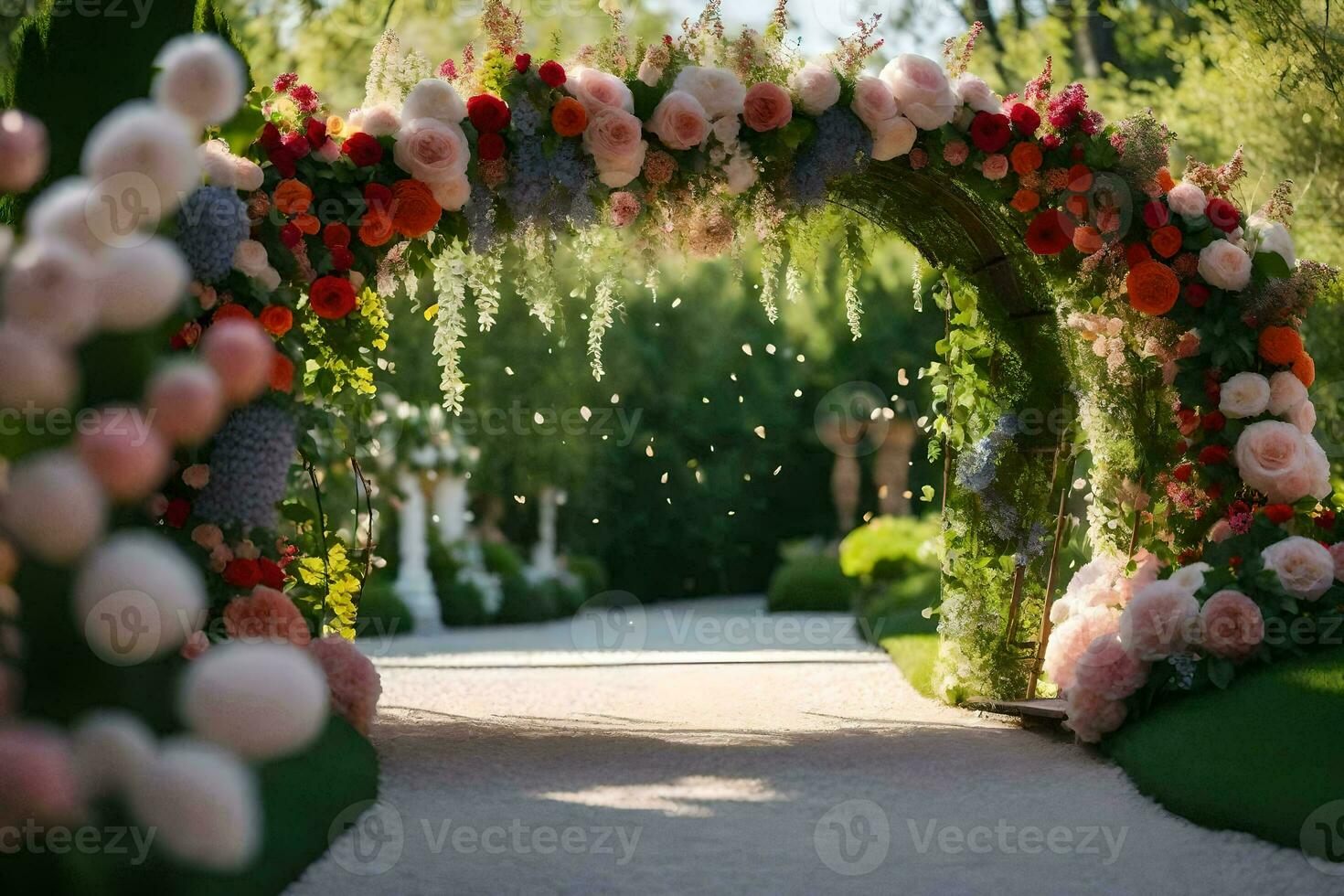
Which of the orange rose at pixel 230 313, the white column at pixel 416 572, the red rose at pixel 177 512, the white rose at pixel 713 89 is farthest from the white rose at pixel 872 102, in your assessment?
the white column at pixel 416 572

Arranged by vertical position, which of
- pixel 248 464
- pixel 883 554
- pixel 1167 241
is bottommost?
pixel 883 554

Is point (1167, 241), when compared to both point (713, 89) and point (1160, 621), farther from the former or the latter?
point (713, 89)

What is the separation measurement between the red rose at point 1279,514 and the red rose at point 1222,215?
125cm

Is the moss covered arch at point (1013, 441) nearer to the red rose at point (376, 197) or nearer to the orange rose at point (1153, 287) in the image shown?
the orange rose at point (1153, 287)

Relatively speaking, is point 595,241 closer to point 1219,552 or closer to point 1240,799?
A: point 1219,552

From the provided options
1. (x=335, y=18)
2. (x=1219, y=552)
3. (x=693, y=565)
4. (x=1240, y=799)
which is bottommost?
(x=693, y=565)

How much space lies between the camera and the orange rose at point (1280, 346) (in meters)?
5.65

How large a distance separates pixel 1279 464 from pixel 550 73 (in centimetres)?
331

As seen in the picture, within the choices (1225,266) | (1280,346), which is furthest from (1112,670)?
(1225,266)

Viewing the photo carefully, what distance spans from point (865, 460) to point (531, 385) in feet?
21.4

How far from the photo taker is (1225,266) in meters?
5.69

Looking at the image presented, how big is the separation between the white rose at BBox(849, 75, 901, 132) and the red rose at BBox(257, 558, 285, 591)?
9.61 ft

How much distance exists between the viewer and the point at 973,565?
7016mm

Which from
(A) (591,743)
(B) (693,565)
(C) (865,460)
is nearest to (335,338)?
(A) (591,743)
